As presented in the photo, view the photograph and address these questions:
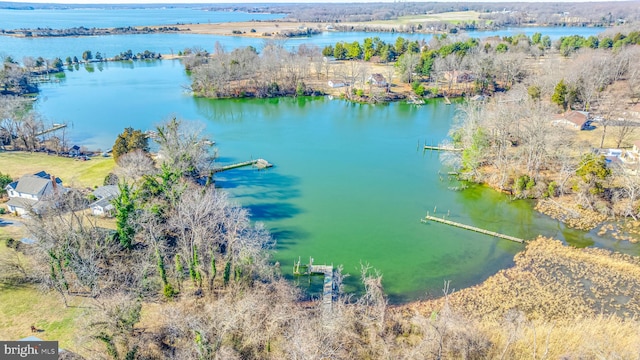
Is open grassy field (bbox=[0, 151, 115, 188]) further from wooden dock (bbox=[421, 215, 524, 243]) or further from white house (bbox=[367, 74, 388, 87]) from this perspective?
white house (bbox=[367, 74, 388, 87])

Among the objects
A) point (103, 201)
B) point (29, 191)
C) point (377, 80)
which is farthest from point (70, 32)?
point (103, 201)

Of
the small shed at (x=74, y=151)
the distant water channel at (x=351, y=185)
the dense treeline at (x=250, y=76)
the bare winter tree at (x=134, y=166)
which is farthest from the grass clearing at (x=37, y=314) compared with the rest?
the dense treeline at (x=250, y=76)

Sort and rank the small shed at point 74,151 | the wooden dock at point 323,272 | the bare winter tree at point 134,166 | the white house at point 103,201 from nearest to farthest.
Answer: the wooden dock at point 323,272 → the white house at point 103,201 → the bare winter tree at point 134,166 → the small shed at point 74,151

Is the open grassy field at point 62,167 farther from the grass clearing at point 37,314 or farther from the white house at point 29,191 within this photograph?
the grass clearing at point 37,314

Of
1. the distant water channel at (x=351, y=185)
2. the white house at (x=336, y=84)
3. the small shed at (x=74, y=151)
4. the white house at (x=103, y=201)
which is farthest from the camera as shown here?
the white house at (x=336, y=84)

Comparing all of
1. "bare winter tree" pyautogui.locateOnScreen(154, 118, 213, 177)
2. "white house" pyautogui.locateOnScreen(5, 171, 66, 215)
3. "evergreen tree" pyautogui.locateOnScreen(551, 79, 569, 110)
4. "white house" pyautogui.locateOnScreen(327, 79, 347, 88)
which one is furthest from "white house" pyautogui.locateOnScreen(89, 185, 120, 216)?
"evergreen tree" pyautogui.locateOnScreen(551, 79, 569, 110)

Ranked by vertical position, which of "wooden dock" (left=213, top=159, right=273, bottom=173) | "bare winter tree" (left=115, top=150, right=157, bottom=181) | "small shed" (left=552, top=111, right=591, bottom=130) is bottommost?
"wooden dock" (left=213, top=159, right=273, bottom=173)

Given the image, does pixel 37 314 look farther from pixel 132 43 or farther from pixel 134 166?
pixel 132 43
